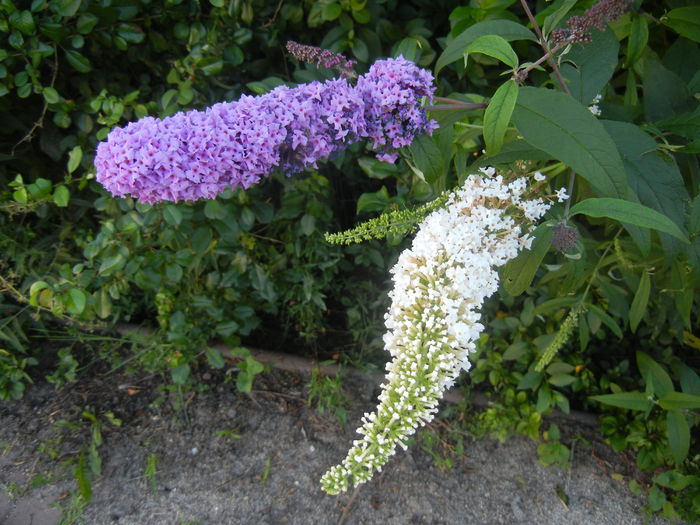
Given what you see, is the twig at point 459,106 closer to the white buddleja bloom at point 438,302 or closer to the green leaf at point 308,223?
the white buddleja bloom at point 438,302

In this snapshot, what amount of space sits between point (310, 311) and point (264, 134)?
4.08 ft

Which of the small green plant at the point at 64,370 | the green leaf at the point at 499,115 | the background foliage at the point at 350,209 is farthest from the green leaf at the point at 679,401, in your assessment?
the small green plant at the point at 64,370

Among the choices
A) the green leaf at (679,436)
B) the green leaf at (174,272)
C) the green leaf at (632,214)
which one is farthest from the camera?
the green leaf at (174,272)

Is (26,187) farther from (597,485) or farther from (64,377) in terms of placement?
(597,485)

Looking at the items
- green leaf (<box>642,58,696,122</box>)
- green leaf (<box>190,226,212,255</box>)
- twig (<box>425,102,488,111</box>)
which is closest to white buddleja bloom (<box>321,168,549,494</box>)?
twig (<box>425,102,488,111</box>)

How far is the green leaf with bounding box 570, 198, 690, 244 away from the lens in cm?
76

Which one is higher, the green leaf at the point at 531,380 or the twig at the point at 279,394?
the green leaf at the point at 531,380

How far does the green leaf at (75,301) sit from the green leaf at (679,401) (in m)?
1.76

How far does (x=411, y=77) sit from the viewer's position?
95 centimetres

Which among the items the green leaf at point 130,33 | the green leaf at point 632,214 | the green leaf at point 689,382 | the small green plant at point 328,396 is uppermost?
the green leaf at point 632,214

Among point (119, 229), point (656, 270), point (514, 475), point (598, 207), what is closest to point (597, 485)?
point (514, 475)

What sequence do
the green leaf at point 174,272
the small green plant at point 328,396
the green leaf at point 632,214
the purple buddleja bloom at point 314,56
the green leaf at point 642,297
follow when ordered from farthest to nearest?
→ the small green plant at point 328,396 → the green leaf at point 174,272 → the green leaf at point 642,297 → the purple buddleja bloom at point 314,56 → the green leaf at point 632,214

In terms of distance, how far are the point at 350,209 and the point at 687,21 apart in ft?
4.49

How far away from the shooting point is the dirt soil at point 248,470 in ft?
5.71
